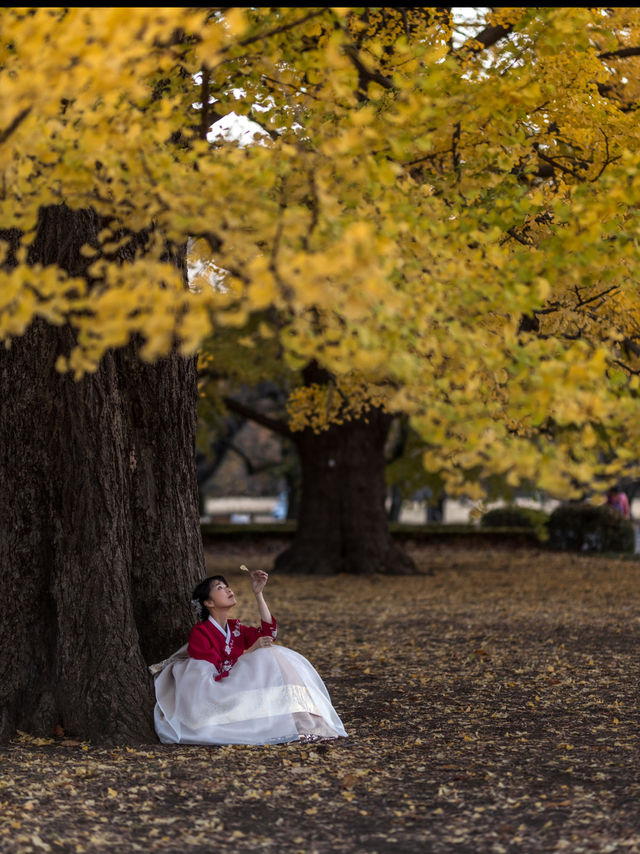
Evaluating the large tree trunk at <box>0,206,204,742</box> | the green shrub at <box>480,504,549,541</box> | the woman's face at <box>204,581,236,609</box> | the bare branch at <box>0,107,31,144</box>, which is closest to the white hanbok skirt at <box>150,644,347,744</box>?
the large tree trunk at <box>0,206,204,742</box>

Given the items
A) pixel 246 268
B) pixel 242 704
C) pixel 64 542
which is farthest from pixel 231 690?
pixel 246 268

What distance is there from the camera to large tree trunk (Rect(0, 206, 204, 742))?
19.8 feet

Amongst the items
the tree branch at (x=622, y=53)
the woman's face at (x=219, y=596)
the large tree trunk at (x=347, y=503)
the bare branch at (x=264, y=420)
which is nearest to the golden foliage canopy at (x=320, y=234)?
the woman's face at (x=219, y=596)

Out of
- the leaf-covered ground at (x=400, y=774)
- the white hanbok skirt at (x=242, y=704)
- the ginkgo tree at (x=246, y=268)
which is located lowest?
the leaf-covered ground at (x=400, y=774)

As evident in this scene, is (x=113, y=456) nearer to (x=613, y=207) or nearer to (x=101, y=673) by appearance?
(x=101, y=673)

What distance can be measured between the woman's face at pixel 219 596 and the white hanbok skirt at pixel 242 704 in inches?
12.5

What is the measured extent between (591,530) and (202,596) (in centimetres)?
1654

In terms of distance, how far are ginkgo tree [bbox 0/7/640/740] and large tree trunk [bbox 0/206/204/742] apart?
0.01 metres

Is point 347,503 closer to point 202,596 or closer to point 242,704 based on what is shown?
point 202,596

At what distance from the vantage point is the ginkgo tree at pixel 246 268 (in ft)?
11.3

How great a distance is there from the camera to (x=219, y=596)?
6.04 meters

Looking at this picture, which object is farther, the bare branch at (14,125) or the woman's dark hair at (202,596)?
the woman's dark hair at (202,596)

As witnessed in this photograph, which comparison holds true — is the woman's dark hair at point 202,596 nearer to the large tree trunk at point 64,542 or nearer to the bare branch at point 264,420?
the large tree trunk at point 64,542

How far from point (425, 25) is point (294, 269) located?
4812 millimetres
